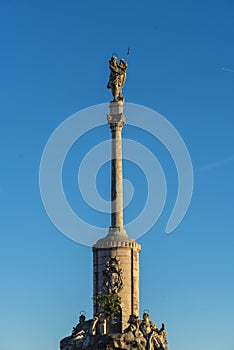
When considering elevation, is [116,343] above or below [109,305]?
below

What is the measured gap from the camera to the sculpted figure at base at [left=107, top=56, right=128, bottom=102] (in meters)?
112

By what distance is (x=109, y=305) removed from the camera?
100312 millimetres

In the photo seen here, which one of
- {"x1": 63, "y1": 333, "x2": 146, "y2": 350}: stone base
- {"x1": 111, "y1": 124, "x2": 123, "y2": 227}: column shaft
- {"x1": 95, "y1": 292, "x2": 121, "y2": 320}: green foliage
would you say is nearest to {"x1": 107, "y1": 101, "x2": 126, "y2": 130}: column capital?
{"x1": 111, "y1": 124, "x2": 123, "y2": 227}: column shaft

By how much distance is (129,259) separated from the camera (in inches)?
4072

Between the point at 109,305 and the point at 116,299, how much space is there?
1082 mm

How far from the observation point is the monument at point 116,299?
98.3 m

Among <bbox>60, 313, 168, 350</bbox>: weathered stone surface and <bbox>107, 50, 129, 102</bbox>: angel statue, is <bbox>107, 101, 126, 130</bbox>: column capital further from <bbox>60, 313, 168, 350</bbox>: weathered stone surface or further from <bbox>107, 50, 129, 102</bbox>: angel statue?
<bbox>60, 313, 168, 350</bbox>: weathered stone surface

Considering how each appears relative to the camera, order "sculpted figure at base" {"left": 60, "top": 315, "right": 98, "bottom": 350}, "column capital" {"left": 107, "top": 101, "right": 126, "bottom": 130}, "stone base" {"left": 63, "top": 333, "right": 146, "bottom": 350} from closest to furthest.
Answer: "stone base" {"left": 63, "top": 333, "right": 146, "bottom": 350} → "sculpted figure at base" {"left": 60, "top": 315, "right": 98, "bottom": 350} → "column capital" {"left": 107, "top": 101, "right": 126, "bottom": 130}

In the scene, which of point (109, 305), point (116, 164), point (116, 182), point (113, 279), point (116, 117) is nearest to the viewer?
point (109, 305)

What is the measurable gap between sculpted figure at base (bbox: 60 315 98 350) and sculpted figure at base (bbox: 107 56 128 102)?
28.3m

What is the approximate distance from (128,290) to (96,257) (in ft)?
18.0

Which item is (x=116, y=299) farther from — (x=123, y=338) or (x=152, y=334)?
(x=152, y=334)

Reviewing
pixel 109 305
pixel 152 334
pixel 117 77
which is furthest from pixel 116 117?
pixel 152 334

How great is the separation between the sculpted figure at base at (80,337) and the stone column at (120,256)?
2.22 metres
